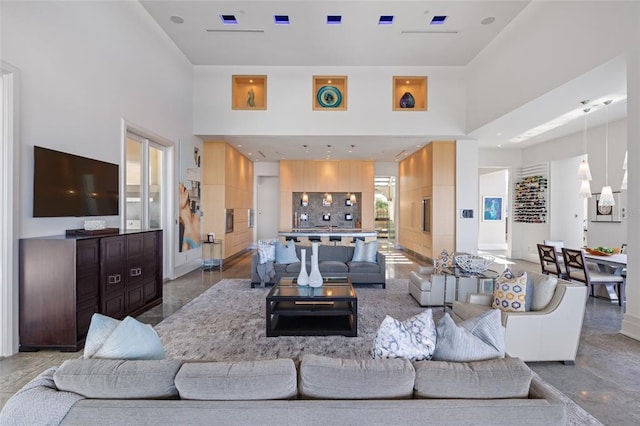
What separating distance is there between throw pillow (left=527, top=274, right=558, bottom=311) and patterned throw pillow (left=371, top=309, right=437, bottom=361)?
213cm

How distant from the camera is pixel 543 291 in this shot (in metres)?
3.18

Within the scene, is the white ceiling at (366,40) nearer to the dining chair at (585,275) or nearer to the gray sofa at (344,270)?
the dining chair at (585,275)

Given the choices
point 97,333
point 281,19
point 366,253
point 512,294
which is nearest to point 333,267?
point 366,253

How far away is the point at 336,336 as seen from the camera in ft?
12.1

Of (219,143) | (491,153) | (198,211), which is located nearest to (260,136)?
(219,143)

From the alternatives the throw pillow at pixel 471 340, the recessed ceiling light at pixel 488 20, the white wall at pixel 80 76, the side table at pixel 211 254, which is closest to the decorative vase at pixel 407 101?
the recessed ceiling light at pixel 488 20

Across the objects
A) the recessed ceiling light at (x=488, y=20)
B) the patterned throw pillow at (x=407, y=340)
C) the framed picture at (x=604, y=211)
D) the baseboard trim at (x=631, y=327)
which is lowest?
the baseboard trim at (x=631, y=327)

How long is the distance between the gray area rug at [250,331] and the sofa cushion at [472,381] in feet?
4.65

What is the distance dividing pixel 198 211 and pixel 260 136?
2.41 meters

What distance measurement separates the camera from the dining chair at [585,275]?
4.96 metres

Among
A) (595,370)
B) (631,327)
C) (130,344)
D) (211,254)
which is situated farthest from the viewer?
(211,254)

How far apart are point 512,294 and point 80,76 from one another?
5559 millimetres

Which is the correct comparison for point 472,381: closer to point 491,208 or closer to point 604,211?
point 604,211

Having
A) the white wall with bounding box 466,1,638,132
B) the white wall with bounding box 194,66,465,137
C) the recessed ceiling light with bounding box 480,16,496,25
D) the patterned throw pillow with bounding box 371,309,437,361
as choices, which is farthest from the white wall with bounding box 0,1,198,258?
the white wall with bounding box 466,1,638,132
